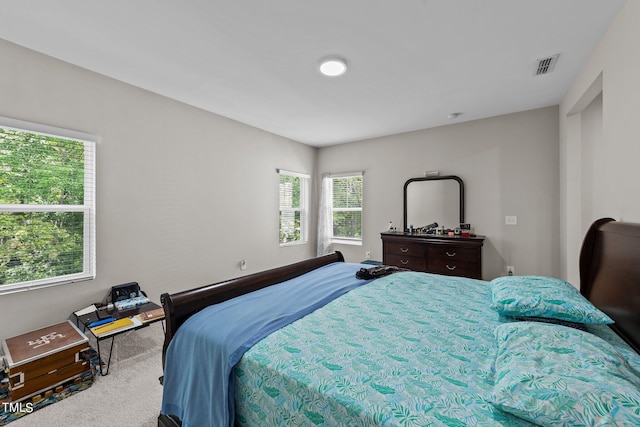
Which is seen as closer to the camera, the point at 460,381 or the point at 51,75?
the point at 460,381

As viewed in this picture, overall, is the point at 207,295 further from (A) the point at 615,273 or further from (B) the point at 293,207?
(B) the point at 293,207

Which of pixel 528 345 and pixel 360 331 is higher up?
pixel 528 345

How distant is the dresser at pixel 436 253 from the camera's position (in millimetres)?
3572

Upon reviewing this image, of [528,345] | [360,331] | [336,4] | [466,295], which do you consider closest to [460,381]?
[528,345]

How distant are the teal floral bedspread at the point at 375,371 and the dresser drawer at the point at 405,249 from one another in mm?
2219

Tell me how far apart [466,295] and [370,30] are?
82.0 inches

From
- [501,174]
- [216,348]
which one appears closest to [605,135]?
[501,174]

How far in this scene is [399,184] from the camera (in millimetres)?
4672

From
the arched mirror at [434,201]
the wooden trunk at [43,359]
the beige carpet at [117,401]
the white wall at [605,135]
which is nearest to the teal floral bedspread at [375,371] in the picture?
the beige carpet at [117,401]

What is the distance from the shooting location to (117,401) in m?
1.88

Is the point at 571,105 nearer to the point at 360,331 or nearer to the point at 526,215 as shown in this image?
Answer: the point at 526,215

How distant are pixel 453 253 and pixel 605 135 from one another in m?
2.02

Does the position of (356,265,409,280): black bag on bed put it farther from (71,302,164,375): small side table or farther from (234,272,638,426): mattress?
(71,302,164,375): small side table

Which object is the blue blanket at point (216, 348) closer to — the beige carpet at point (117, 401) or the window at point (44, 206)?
the beige carpet at point (117, 401)
